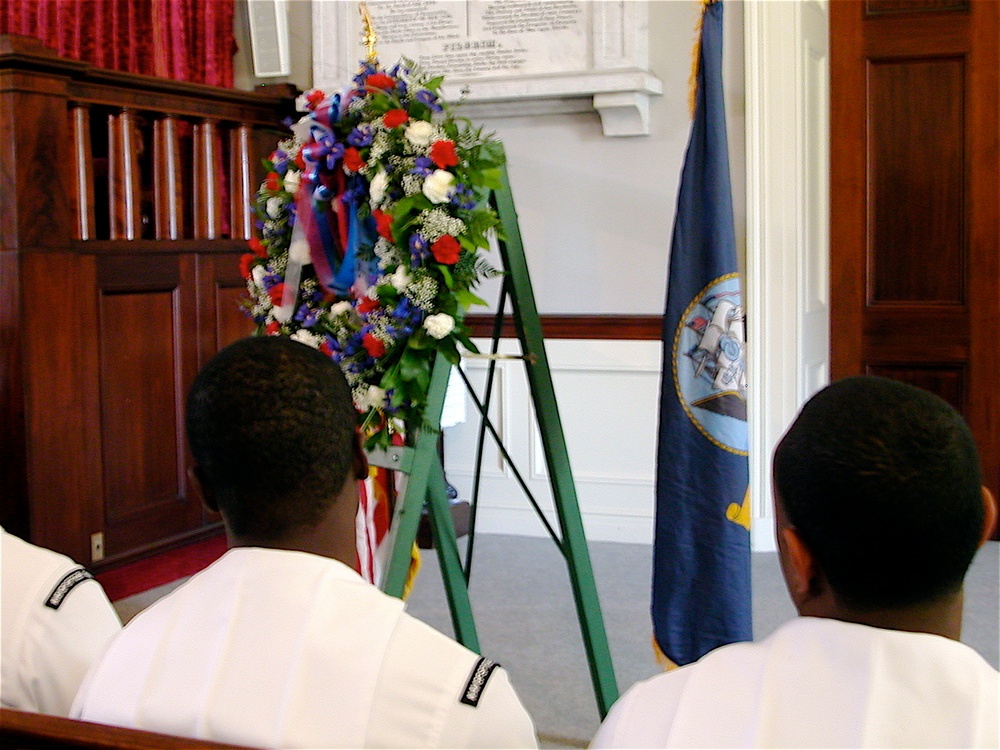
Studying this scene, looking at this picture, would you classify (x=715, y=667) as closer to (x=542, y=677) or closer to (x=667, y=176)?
(x=542, y=677)

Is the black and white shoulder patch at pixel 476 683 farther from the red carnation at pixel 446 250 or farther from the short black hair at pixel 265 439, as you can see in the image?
the red carnation at pixel 446 250

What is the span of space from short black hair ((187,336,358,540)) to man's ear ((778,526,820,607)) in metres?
0.48

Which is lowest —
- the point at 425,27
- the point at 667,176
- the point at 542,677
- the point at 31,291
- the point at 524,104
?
the point at 542,677

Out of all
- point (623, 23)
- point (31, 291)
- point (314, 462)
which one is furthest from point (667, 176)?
point (314, 462)

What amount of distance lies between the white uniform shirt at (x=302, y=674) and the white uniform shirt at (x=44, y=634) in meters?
0.20

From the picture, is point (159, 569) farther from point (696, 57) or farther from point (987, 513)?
point (987, 513)

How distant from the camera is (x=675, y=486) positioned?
2.77 meters

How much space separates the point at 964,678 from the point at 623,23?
145 inches

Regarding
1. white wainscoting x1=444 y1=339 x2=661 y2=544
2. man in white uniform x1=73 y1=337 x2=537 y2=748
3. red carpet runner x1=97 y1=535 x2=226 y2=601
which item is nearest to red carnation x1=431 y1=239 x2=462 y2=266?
man in white uniform x1=73 y1=337 x2=537 y2=748

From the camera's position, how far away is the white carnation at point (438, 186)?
2.22 metres

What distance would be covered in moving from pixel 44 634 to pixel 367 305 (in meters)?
1.12

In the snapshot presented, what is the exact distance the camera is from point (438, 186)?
2229 millimetres

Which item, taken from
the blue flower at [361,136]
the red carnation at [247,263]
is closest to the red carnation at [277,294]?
the red carnation at [247,263]

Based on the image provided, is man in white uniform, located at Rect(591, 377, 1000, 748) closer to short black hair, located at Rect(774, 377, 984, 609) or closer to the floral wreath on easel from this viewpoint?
short black hair, located at Rect(774, 377, 984, 609)
